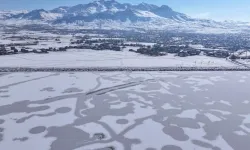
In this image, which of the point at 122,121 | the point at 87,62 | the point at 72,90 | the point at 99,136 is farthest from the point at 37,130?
the point at 87,62

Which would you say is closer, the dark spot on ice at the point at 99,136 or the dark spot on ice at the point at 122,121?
the dark spot on ice at the point at 99,136

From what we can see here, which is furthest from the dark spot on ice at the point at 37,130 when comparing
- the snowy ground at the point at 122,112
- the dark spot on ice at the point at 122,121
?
the dark spot on ice at the point at 122,121

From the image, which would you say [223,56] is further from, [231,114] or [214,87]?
[231,114]

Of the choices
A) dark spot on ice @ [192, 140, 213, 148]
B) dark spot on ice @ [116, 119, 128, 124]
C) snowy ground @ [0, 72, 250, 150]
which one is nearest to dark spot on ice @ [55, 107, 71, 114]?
snowy ground @ [0, 72, 250, 150]

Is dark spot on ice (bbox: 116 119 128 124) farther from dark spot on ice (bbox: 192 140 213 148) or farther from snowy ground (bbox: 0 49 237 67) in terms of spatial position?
snowy ground (bbox: 0 49 237 67)

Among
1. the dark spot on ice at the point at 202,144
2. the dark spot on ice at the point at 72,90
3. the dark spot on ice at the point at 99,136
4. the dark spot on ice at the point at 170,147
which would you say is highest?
the dark spot on ice at the point at 72,90

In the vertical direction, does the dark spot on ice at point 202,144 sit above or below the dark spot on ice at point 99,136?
below

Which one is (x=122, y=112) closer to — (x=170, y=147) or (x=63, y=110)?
(x=63, y=110)

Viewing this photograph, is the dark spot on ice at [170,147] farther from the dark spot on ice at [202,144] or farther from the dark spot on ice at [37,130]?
the dark spot on ice at [37,130]
